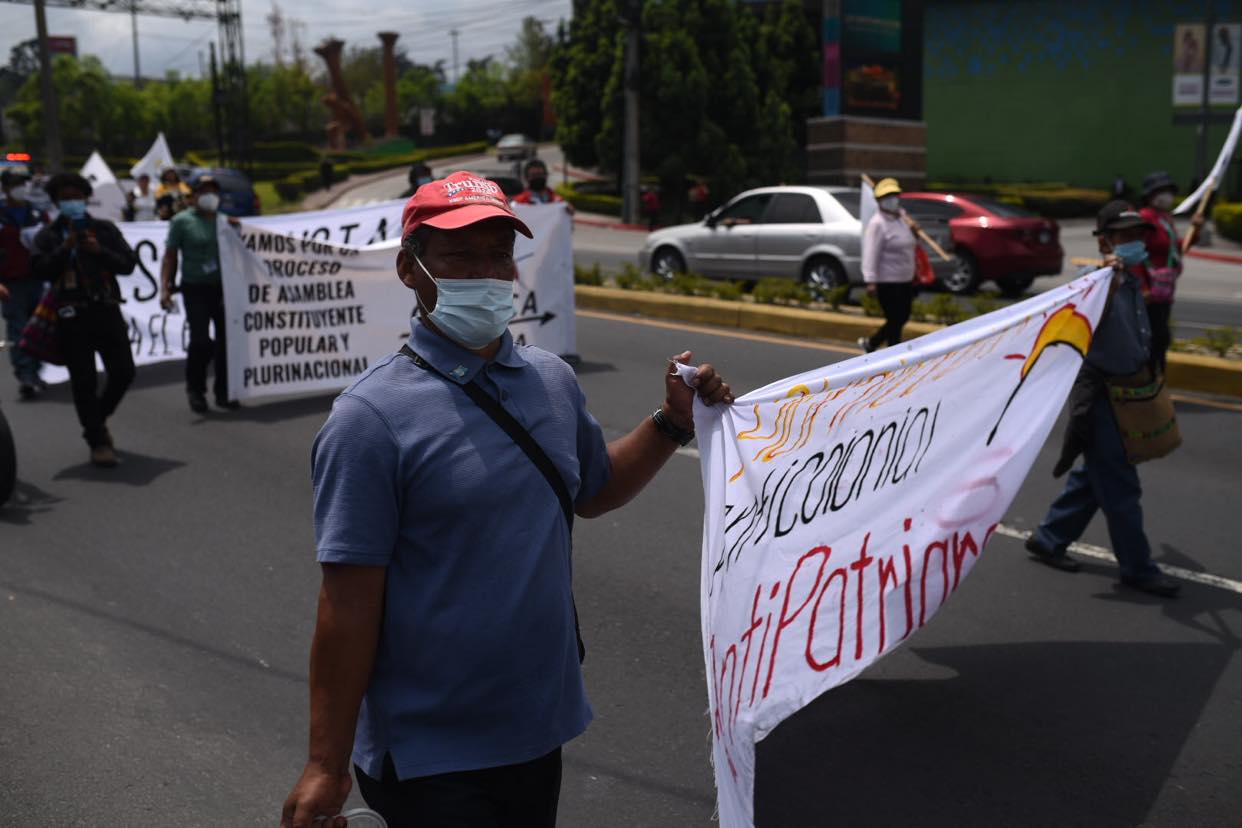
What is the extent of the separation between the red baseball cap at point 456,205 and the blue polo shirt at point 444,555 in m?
0.21

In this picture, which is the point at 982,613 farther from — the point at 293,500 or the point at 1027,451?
the point at 293,500

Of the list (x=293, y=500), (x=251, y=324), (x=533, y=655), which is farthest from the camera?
(x=251, y=324)

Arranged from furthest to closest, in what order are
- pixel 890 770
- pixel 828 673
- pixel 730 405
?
1. pixel 890 770
2. pixel 828 673
3. pixel 730 405

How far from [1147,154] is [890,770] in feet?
140

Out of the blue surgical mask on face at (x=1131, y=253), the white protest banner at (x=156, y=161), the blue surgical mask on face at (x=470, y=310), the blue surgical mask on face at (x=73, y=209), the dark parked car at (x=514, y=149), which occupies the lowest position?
the blue surgical mask on face at (x=1131, y=253)

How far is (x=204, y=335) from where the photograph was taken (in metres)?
9.48

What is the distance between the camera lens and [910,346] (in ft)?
12.5

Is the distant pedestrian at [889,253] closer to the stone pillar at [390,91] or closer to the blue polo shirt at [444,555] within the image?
the blue polo shirt at [444,555]

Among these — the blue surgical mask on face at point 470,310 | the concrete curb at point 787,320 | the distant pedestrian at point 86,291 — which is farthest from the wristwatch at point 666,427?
the concrete curb at point 787,320

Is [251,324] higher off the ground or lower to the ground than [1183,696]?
higher

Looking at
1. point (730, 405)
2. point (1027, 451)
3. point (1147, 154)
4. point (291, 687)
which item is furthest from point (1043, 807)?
point (1147, 154)

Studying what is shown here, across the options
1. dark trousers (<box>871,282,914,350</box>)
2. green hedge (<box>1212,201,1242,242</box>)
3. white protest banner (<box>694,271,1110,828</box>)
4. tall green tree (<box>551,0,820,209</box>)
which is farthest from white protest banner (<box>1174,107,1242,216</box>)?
tall green tree (<box>551,0,820,209</box>)

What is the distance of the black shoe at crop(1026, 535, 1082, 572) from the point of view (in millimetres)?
5832

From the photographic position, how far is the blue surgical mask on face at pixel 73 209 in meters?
7.76
